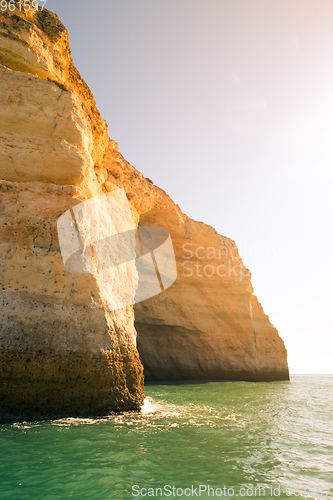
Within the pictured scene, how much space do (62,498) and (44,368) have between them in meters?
3.72

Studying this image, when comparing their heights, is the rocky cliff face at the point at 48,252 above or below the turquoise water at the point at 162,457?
above

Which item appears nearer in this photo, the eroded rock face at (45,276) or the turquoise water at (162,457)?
the turquoise water at (162,457)

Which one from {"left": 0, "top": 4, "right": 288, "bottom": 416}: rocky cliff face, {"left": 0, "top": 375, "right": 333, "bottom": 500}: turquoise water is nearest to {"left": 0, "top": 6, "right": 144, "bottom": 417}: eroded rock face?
{"left": 0, "top": 4, "right": 288, "bottom": 416}: rocky cliff face

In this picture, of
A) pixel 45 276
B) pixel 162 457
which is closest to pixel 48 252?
pixel 45 276

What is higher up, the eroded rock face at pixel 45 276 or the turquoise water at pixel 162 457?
the eroded rock face at pixel 45 276

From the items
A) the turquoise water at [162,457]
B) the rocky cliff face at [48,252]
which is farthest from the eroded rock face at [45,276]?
the turquoise water at [162,457]

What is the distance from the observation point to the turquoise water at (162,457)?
11.2ft

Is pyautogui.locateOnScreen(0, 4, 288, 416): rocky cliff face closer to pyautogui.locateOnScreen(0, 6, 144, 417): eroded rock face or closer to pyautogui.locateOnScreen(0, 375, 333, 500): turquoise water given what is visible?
pyautogui.locateOnScreen(0, 6, 144, 417): eroded rock face

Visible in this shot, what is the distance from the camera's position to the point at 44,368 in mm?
6574

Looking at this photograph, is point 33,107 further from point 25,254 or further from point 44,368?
point 44,368

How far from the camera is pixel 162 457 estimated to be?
14.3 ft

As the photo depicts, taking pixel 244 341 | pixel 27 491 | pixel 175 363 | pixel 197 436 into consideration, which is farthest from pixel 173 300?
pixel 27 491

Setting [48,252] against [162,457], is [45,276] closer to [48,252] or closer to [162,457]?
[48,252]

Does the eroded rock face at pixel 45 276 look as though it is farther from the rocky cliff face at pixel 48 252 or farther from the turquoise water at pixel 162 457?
the turquoise water at pixel 162 457
